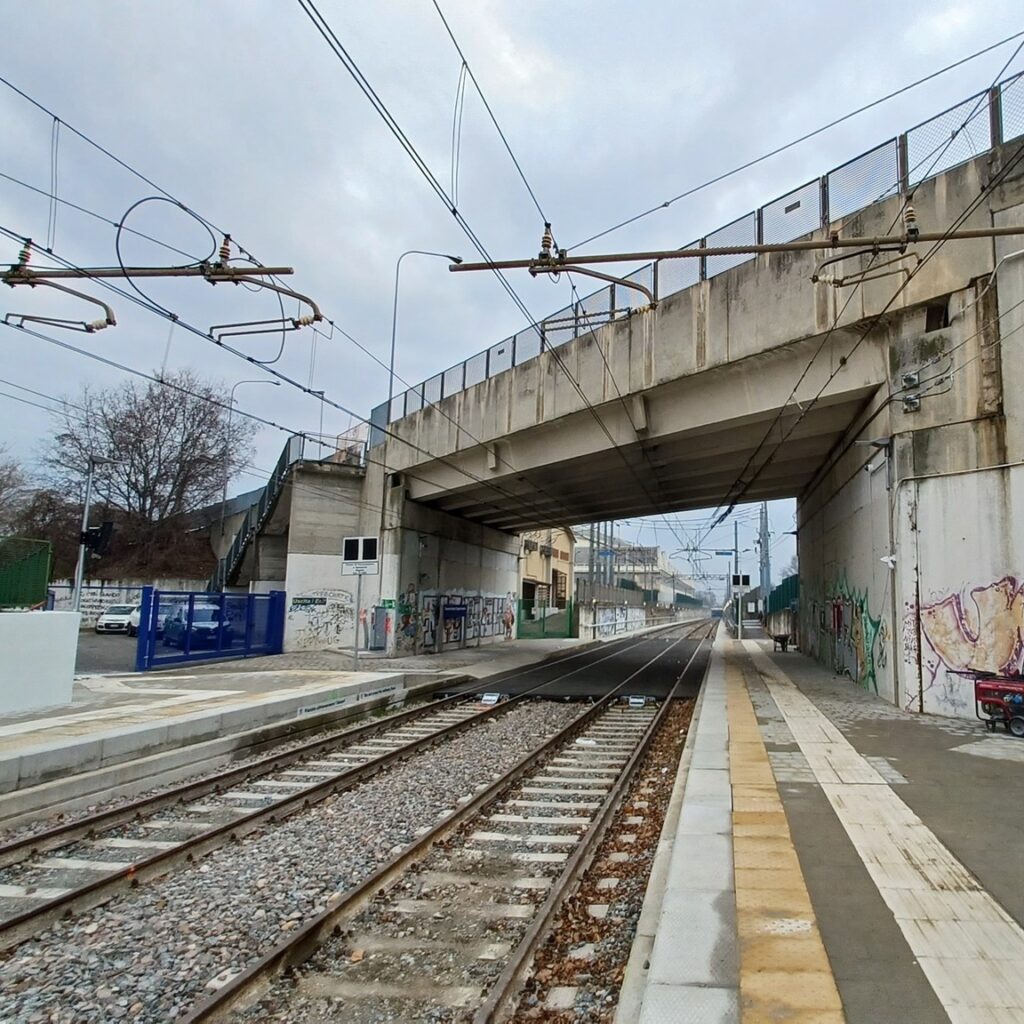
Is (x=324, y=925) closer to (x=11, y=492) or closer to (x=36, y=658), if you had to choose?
(x=36, y=658)

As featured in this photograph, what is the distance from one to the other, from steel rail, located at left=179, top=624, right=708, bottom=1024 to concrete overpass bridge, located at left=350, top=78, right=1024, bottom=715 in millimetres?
5910

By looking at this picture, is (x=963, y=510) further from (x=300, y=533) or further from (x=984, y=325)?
(x=300, y=533)

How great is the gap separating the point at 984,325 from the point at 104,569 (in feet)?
150

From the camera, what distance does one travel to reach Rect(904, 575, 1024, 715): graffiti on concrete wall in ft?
36.5

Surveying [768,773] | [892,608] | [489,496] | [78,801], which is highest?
[489,496]

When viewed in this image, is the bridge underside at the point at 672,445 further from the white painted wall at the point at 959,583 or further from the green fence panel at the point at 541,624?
the green fence panel at the point at 541,624

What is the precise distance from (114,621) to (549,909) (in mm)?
35821

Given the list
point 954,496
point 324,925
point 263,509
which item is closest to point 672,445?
point 954,496

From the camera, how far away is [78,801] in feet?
25.8

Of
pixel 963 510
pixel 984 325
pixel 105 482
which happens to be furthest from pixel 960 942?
pixel 105 482

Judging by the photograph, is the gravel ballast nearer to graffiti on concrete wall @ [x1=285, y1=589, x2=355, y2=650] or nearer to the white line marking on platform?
the white line marking on platform

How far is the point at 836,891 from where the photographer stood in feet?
14.3

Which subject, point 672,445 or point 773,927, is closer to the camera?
point 773,927

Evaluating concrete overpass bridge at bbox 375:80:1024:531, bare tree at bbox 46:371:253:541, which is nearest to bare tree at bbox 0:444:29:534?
bare tree at bbox 46:371:253:541
